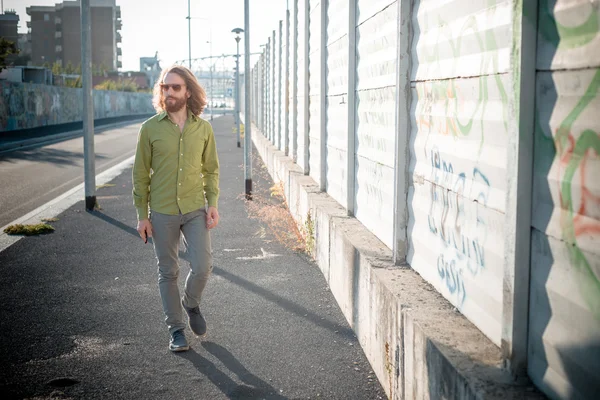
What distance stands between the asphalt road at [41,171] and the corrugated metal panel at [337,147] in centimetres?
496

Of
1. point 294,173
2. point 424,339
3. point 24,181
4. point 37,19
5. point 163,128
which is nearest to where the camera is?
point 424,339

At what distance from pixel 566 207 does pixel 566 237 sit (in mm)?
96

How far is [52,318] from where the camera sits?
5.63 m

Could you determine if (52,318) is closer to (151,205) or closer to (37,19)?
(151,205)

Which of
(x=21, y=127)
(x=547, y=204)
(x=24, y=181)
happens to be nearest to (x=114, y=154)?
(x=24, y=181)

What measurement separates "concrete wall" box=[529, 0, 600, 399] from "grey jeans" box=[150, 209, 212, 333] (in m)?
2.80

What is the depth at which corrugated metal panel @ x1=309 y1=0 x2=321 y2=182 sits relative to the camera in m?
8.96

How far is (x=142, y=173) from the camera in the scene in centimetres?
→ 499

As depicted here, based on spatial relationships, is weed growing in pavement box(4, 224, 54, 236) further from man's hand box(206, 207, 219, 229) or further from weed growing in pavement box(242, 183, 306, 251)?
man's hand box(206, 207, 219, 229)

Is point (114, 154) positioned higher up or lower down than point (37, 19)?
lower down

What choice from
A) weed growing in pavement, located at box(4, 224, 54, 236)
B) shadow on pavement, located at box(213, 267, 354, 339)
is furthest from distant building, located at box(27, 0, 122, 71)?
shadow on pavement, located at box(213, 267, 354, 339)

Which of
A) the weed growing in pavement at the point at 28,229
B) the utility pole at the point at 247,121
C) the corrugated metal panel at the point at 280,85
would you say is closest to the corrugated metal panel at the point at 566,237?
the weed growing in pavement at the point at 28,229

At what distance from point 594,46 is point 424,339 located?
162 cm

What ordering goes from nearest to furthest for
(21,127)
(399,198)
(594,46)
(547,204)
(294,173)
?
(594,46) < (547,204) < (399,198) < (294,173) < (21,127)
